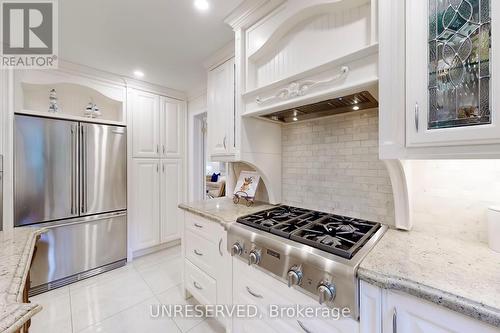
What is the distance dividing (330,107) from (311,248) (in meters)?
0.97

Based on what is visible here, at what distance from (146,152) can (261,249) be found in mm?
2463

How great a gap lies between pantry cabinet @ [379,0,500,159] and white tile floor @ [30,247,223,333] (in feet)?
6.35

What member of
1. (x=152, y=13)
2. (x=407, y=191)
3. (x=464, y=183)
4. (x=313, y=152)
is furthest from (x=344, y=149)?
(x=152, y=13)

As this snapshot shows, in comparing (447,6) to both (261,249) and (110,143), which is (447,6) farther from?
(110,143)

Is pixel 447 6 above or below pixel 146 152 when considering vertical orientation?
above

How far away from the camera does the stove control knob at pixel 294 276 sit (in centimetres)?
95

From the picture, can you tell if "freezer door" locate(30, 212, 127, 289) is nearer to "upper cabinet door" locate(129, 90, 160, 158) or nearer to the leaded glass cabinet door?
"upper cabinet door" locate(129, 90, 160, 158)

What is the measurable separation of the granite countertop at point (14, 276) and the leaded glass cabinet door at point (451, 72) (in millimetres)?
1525

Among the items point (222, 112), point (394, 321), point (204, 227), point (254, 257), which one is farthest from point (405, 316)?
point (222, 112)

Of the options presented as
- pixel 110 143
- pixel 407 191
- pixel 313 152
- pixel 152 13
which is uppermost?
pixel 152 13

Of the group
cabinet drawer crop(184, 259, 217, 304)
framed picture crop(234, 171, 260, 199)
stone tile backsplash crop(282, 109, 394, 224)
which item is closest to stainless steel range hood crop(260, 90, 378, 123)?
stone tile backsplash crop(282, 109, 394, 224)

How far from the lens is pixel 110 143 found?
2.55m

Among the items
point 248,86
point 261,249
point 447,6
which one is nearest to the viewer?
point 447,6

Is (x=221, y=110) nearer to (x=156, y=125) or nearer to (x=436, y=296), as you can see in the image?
(x=156, y=125)
